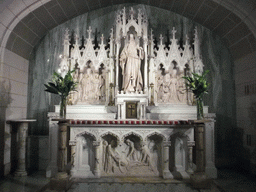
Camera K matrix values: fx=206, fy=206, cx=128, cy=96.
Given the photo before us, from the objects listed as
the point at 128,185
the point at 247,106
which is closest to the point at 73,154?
the point at 128,185

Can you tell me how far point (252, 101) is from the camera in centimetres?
591

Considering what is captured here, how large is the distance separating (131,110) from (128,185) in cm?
203

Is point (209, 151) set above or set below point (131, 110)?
below

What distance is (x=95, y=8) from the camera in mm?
7176

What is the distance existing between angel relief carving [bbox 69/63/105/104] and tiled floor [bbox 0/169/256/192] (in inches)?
96.4

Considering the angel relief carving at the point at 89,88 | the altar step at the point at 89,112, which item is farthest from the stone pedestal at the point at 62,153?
the angel relief carving at the point at 89,88

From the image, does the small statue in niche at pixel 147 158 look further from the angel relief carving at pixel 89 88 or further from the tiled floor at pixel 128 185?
the angel relief carving at pixel 89 88

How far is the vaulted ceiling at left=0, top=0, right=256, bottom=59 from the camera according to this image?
5.48m

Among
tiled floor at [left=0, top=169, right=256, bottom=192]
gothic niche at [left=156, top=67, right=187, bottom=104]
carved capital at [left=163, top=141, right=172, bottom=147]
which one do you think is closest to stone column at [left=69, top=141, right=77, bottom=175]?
tiled floor at [left=0, top=169, right=256, bottom=192]

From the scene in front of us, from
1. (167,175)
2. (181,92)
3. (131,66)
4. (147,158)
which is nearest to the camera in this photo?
(167,175)

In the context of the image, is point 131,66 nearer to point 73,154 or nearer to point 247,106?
point 73,154

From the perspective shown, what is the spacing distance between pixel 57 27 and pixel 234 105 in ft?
21.5

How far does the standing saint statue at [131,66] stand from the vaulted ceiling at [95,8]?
1.98 metres

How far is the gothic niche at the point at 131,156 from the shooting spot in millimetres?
5379
